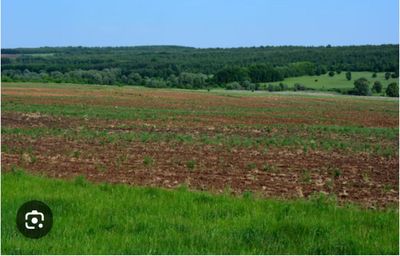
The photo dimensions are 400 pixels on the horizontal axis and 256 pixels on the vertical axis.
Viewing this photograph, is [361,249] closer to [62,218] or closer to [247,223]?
[247,223]

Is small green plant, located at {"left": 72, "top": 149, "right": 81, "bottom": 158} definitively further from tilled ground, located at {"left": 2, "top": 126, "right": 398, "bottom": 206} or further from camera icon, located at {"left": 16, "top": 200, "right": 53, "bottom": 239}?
camera icon, located at {"left": 16, "top": 200, "right": 53, "bottom": 239}

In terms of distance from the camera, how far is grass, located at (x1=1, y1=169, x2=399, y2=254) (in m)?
7.74

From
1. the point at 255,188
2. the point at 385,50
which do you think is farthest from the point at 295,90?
the point at 255,188

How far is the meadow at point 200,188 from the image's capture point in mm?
8070

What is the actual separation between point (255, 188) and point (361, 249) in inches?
236

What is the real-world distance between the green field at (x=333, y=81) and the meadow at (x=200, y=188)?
267ft

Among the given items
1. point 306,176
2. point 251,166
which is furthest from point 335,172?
point 251,166

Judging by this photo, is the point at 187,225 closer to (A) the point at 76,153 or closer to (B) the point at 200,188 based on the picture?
(B) the point at 200,188

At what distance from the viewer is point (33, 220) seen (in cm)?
822

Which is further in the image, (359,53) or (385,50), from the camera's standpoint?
(359,53)

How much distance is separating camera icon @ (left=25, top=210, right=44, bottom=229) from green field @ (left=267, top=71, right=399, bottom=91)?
3935 inches

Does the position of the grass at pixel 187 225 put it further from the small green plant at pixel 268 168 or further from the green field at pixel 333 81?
the green field at pixel 333 81

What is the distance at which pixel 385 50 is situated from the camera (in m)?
161

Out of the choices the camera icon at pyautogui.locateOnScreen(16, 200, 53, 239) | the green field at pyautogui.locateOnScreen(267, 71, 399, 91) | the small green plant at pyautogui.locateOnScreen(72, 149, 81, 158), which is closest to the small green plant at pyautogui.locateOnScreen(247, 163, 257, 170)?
the small green plant at pyautogui.locateOnScreen(72, 149, 81, 158)
